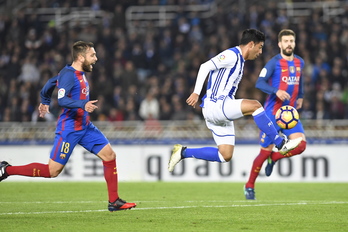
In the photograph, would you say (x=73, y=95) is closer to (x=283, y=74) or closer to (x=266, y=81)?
(x=266, y=81)

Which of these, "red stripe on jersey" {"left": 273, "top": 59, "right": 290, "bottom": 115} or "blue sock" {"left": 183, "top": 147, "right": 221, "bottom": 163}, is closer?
"blue sock" {"left": 183, "top": 147, "right": 221, "bottom": 163}

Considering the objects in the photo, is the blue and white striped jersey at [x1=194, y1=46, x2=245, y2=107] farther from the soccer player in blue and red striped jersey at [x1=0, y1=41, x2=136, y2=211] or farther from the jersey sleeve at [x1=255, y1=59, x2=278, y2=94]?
the soccer player in blue and red striped jersey at [x1=0, y1=41, x2=136, y2=211]

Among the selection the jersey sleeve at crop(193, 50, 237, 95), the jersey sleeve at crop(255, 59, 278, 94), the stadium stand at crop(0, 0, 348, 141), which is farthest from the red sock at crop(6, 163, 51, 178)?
the stadium stand at crop(0, 0, 348, 141)

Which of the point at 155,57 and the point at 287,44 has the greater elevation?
the point at 155,57

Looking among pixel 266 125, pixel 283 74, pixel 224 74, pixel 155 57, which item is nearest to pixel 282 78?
pixel 283 74

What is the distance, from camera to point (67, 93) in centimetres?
935

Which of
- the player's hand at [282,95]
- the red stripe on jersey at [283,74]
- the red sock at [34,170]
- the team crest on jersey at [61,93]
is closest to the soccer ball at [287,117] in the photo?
the player's hand at [282,95]

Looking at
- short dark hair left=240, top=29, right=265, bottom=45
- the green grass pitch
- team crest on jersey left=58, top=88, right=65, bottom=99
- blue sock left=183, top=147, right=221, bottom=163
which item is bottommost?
the green grass pitch

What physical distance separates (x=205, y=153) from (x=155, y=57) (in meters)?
12.4

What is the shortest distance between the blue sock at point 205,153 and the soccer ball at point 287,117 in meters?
1.33

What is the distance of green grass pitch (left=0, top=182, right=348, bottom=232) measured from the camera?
8125mm

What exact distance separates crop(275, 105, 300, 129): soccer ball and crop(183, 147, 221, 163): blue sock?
133 cm

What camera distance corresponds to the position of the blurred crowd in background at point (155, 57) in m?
20.0

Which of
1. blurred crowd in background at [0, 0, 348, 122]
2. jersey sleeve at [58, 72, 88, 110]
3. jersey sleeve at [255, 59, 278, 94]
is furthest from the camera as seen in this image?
blurred crowd in background at [0, 0, 348, 122]
